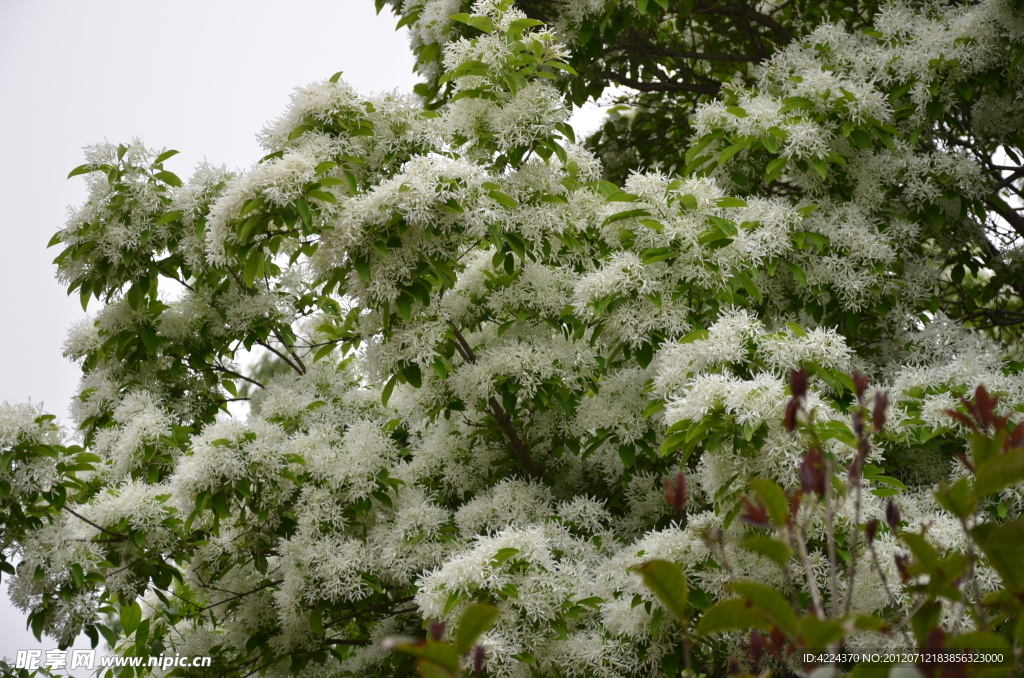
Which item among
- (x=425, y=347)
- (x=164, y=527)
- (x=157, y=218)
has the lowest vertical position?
(x=164, y=527)

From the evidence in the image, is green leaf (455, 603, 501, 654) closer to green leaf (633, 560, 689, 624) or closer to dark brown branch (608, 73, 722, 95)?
green leaf (633, 560, 689, 624)

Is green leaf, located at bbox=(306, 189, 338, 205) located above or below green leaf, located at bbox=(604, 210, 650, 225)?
above

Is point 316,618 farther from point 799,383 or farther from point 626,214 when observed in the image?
point 799,383

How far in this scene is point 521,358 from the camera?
3.41 m

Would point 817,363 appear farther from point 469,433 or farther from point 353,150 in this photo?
point 353,150

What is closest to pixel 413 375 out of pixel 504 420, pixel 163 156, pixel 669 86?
pixel 504 420

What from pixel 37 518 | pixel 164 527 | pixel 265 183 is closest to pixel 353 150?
pixel 265 183

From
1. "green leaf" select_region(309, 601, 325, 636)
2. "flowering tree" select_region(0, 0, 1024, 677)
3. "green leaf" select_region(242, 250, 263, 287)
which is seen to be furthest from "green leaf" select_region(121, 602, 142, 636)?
"green leaf" select_region(242, 250, 263, 287)

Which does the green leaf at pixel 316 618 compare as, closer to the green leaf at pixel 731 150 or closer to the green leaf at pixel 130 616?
the green leaf at pixel 130 616

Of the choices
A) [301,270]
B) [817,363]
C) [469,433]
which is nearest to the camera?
[817,363]

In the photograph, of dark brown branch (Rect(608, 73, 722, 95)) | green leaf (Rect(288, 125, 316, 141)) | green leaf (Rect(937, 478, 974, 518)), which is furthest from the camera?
dark brown branch (Rect(608, 73, 722, 95))

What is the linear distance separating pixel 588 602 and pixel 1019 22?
2989 mm

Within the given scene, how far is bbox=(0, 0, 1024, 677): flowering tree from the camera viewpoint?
293cm

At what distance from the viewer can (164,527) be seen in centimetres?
367
